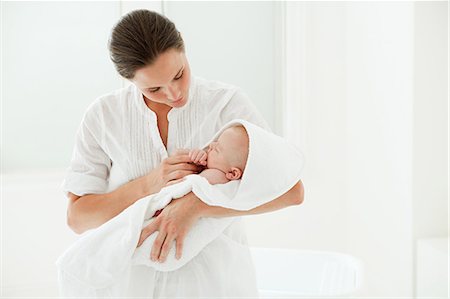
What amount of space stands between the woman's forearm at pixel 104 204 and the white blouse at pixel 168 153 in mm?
43

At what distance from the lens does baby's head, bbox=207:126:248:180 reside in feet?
4.62

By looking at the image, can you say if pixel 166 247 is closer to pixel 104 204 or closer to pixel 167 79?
pixel 104 204

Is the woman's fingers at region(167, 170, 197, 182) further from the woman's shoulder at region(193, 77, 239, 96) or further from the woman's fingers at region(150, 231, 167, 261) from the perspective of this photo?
the woman's shoulder at region(193, 77, 239, 96)

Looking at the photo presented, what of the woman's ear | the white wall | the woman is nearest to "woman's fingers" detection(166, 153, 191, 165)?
the woman

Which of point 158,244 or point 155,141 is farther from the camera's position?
point 155,141

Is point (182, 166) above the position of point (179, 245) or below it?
above

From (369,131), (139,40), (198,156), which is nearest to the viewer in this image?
(139,40)

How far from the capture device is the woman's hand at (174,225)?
1351 mm

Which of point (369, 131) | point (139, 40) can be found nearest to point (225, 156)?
point (139, 40)

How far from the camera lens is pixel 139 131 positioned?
4.89 ft

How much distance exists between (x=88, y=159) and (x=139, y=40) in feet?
1.23

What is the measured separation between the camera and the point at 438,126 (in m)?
2.50

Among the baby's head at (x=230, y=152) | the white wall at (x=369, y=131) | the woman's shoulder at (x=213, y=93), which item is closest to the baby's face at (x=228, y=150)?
the baby's head at (x=230, y=152)

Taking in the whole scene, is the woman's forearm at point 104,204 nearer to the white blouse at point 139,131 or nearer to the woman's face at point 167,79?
the white blouse at point 139,131
